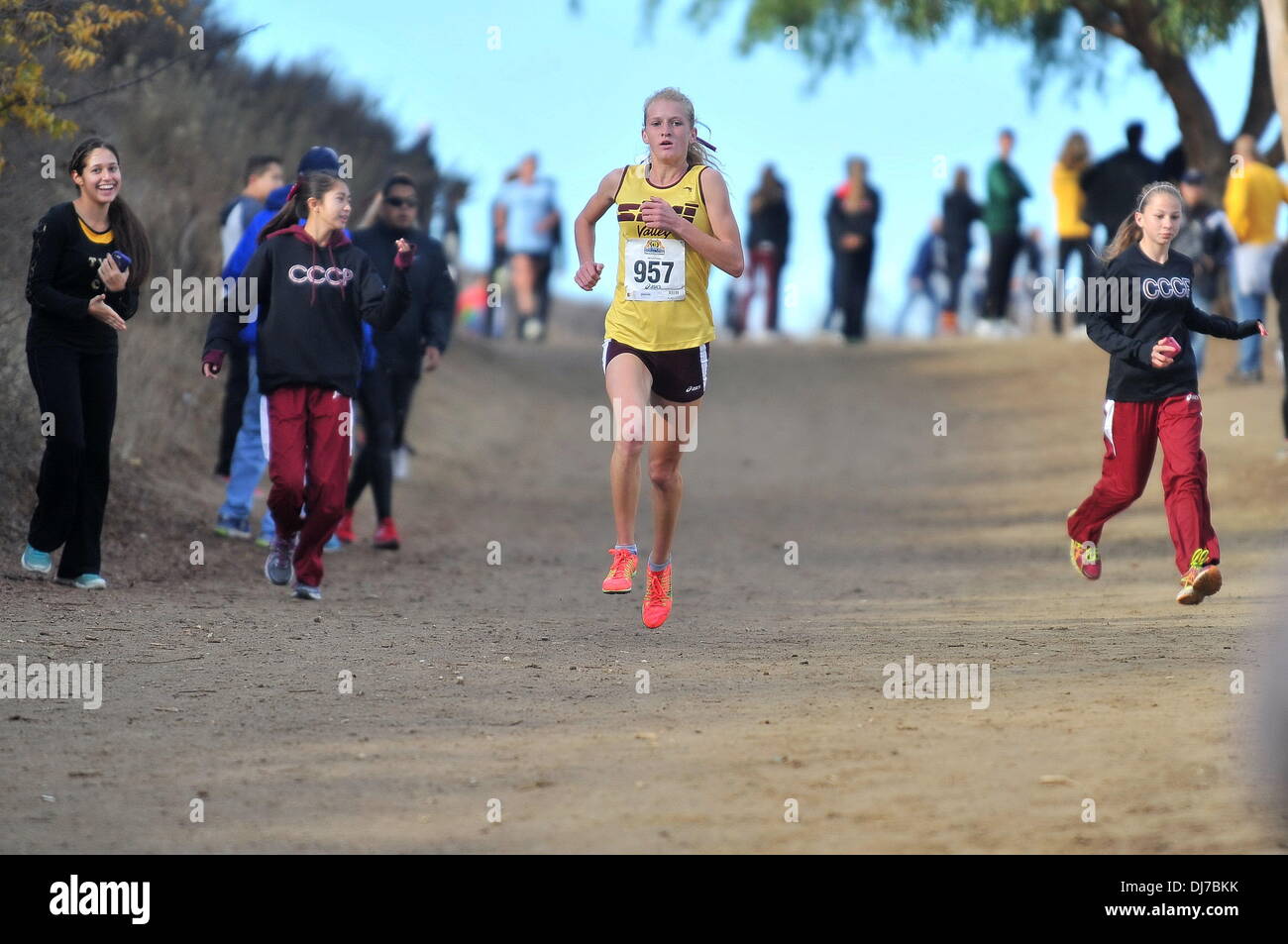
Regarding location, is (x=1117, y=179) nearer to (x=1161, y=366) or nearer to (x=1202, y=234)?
(x=1202, y=234)

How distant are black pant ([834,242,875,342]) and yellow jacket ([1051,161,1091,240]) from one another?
2888 mm

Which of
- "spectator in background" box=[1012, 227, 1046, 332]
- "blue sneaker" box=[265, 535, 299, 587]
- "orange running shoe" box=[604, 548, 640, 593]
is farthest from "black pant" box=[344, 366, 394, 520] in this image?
"spectator in background" box=[1012, 227, 1046, 332]

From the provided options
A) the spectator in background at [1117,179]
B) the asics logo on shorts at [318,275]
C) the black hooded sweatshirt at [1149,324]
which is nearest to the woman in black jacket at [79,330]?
the asics logo on shorts at [318,275]

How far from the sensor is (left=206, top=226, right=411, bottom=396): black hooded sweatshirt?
9.41 m

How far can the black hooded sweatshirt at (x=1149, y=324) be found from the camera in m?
9.15

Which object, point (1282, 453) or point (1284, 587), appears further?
point (1282, 453)

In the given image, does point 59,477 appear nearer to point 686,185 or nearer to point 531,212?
point 686,185

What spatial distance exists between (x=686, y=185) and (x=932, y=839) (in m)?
4.09

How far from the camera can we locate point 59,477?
932cm

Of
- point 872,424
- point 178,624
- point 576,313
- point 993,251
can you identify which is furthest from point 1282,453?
point 576,313

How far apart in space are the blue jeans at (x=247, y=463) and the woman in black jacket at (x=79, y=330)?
76.8 inches

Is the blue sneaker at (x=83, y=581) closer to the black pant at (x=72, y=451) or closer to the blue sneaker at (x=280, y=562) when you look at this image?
the black pant at (x=72, y=451)

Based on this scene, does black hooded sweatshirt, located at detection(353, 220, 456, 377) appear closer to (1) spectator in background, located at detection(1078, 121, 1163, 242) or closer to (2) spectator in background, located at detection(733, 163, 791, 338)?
(1) spectator in background, located at detection(1078, 121, 1163, 242)

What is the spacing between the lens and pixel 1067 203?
21.5 metres
